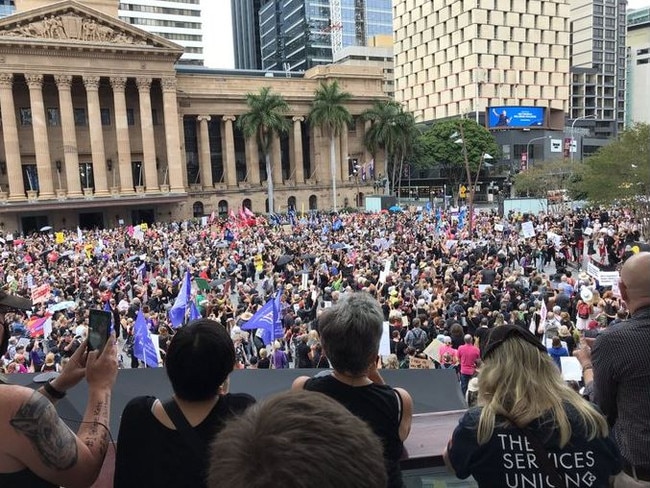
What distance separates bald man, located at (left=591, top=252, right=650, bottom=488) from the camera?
2.73 m

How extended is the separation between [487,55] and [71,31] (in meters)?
62.9

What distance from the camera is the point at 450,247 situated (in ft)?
80.4

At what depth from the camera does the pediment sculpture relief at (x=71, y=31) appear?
4774cm

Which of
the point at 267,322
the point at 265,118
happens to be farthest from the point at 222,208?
the point at 267,322

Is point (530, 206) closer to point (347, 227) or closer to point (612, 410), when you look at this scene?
point (347, 227)

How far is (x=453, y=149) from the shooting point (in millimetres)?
72500

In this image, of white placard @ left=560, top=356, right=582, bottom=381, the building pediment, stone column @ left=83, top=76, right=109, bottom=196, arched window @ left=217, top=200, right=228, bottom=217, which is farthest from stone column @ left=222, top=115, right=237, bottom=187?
white placard @ left=560, top=356, right=582, bottom=381

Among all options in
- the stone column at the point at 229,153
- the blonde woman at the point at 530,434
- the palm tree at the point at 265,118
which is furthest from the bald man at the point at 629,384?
the stone column at the point at 229,153

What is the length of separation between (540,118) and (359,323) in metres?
90.4

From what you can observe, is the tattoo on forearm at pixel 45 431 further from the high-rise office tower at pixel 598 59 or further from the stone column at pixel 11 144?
the high-rise office tower at pixel 598 59

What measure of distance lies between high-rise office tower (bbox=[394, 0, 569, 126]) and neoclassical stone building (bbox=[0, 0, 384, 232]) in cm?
3143

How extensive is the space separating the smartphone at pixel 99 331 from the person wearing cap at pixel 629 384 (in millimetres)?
2462

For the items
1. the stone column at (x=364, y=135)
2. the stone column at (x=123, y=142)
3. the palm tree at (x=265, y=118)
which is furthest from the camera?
the stone column at (x=364, y=135)

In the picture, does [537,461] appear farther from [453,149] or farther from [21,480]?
[453,149]
